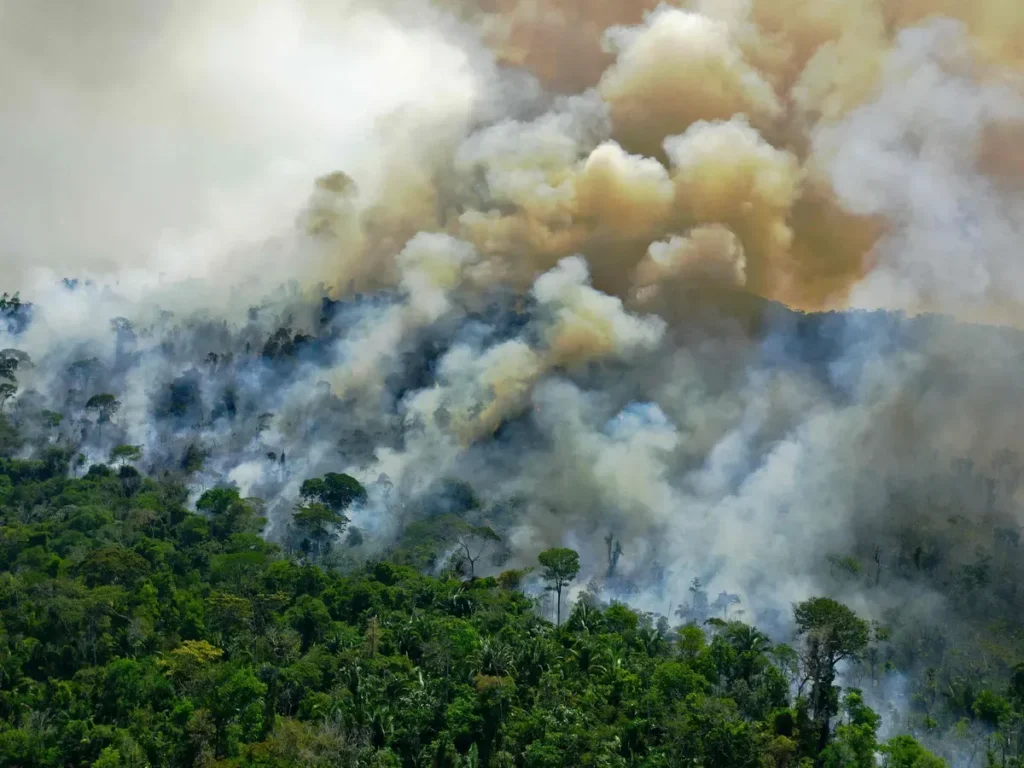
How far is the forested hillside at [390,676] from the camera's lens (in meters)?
38.0

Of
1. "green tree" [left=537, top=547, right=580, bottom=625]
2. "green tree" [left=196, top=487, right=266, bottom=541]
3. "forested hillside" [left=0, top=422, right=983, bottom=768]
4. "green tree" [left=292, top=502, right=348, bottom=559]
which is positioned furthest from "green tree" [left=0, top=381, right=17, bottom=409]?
"green tree" [left=537, top=547, right=580, bottom=625]

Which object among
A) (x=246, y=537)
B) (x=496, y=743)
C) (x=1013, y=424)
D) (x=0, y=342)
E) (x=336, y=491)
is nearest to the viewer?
(x=496, y=743)

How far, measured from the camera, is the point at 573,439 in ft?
255

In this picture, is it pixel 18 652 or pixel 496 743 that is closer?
pixel 496 743

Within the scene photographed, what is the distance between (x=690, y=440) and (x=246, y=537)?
116 feet

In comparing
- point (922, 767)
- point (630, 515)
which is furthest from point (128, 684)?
point (630, 515)

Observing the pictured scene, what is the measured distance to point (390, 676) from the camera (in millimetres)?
43406

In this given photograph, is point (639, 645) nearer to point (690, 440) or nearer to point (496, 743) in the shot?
point (496, 743)

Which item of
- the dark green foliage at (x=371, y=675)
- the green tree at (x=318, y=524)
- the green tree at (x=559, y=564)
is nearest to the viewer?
the dark green foliage at (x=371, y=675)

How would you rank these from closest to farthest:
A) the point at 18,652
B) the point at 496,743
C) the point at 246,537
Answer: the point at 496,743 → the point at 18,652 → the point at 246,537

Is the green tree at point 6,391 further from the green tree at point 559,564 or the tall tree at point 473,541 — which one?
the green tree at point 559,564

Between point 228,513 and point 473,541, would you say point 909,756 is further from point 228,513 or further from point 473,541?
point 228,513

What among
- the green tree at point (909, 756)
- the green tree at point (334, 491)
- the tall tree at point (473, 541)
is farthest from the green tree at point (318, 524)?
the green tree at point (909, 756)

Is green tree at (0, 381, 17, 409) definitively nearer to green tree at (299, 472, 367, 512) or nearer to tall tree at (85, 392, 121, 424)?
tall tree at (85, 392, 121, 424)
